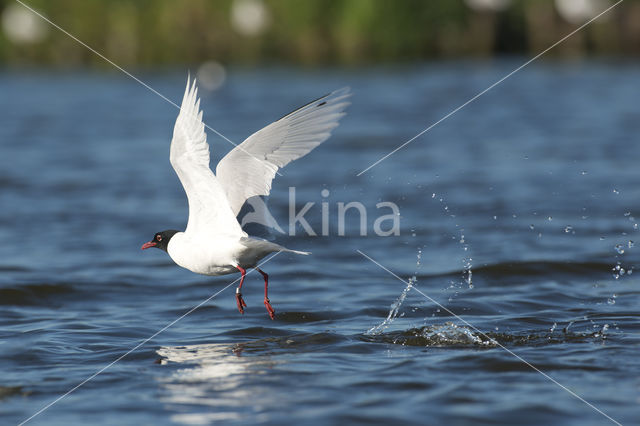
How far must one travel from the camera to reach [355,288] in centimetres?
937

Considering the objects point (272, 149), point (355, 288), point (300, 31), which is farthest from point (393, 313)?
point (300, 31)

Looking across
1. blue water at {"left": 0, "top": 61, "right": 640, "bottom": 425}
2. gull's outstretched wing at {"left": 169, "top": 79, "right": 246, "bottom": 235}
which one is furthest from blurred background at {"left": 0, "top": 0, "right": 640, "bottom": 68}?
gull's outstretched wing at {"left": 169, "top": 79, "right": 246, "bottom": 235}

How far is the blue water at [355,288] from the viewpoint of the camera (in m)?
5.82

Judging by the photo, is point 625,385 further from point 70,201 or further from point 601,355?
point 70,201

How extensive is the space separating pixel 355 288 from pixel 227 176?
104 inches

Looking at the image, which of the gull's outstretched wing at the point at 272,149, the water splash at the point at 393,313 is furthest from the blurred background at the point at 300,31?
the gull's outstretched wing at the point at 272,149

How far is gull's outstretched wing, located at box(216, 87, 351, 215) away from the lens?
7.07 metres

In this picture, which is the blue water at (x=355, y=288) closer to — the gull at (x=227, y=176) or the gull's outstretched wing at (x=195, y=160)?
the gull at (x=227, y=176)

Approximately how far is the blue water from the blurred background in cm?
1642

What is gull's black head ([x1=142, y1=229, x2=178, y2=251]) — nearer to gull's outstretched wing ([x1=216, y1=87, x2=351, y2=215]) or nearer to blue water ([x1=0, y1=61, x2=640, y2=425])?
gull's outstretched wing ([x1=216, y1=87, x2=351, y2=215])

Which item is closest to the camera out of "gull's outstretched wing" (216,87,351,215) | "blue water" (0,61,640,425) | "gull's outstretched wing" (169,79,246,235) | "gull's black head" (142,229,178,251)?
"blue water" (0,61,640,425)

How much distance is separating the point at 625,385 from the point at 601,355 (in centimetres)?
64

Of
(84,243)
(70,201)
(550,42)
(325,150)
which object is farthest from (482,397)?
(550,42)

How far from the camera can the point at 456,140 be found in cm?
1975
